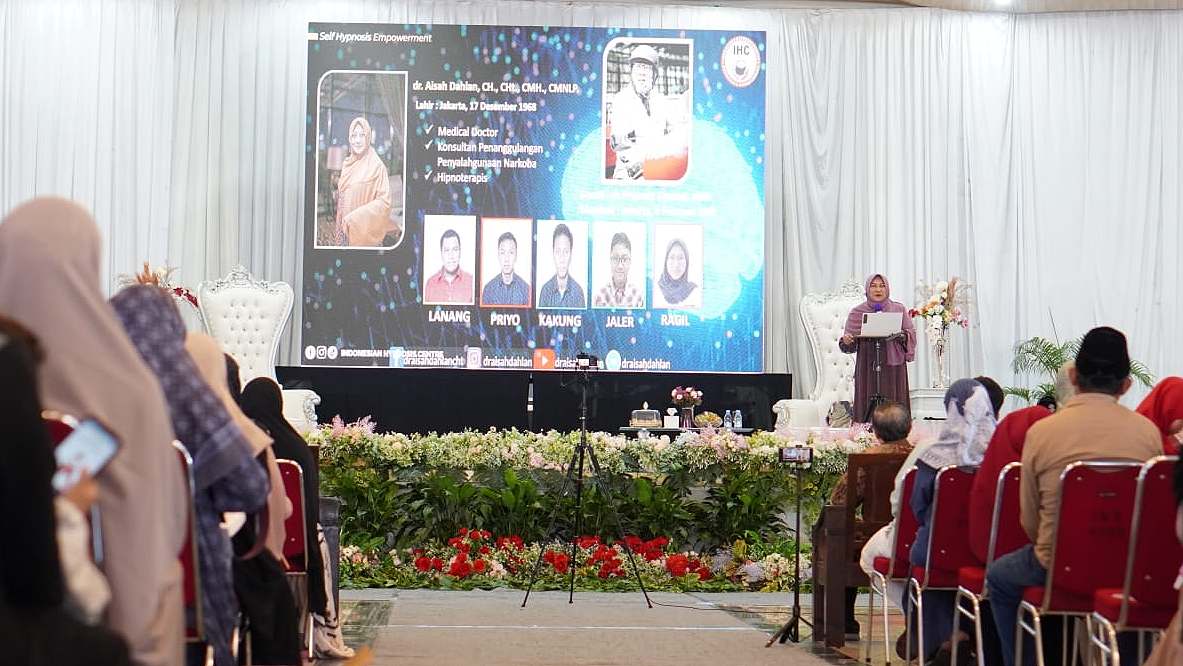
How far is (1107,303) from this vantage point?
11812mm

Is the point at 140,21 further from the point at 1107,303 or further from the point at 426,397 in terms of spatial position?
the point at 1107,303

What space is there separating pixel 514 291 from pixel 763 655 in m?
6.37

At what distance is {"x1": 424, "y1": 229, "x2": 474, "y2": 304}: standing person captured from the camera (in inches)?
438

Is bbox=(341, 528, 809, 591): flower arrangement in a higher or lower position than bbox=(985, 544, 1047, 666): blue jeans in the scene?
lower

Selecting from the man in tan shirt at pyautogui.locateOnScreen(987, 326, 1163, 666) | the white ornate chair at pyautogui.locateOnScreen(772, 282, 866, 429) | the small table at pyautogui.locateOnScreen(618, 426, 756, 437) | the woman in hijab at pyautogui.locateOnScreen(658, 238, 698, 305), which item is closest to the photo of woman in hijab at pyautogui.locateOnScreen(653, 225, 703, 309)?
the woman in hijab at pyautogui.locateOnScreen(658, 238, 698, 305)

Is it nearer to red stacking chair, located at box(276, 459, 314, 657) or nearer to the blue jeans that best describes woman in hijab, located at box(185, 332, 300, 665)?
red stacking chair, located at box(276, 459, 314, 657)

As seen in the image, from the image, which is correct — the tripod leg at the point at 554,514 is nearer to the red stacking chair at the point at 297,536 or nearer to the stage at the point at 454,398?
the red stacking chair at the point at 297,536

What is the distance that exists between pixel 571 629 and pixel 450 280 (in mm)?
5797

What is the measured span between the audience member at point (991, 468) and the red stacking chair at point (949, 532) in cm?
18

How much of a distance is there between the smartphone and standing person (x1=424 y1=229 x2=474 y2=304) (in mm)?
9084

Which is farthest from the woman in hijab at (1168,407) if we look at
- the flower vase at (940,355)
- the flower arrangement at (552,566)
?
the flower vase at (940,355)

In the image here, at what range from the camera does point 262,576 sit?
3346mm

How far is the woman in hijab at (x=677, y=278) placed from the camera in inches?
441

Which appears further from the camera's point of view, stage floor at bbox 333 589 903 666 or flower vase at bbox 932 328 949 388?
flower vase at bbox 932 328 949 388
